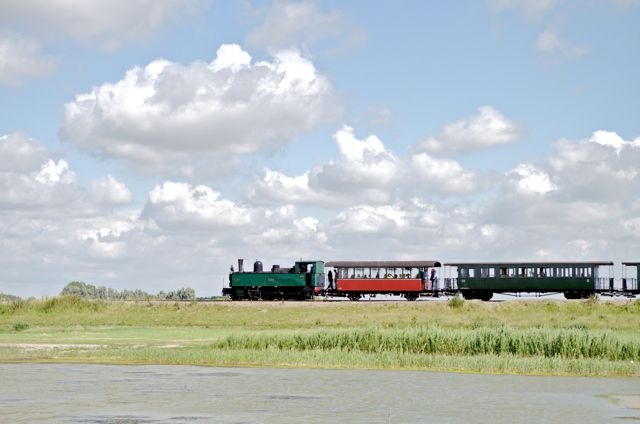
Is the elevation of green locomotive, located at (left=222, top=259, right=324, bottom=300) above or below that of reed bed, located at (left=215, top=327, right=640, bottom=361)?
above

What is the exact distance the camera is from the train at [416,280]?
79.6 metres

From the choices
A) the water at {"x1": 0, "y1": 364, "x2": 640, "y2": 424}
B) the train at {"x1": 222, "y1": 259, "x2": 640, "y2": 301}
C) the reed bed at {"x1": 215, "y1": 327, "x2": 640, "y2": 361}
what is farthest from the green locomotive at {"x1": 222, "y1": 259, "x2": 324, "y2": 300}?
the water at {"x1": 0, "y1": 364, "x2": 640, "y2": 424}

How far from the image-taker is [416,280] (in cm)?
8188

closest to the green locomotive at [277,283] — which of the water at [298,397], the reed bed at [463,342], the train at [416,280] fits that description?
the train at [416,280]

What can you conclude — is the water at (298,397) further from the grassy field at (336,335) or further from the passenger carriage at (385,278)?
the passenger carriage at (385,278)

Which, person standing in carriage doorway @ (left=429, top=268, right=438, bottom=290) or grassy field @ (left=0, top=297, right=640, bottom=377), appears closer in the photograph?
grassy field @ (left=0, top=297, right=640, bottom=377)

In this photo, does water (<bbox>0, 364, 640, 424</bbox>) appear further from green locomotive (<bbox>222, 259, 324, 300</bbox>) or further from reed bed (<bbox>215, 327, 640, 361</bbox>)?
green locomotive (<bbox>222, 259, 324, 300</bbox>)

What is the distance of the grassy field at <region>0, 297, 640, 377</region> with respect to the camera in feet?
126

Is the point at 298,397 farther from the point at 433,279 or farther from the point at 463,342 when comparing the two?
the point at 433,279

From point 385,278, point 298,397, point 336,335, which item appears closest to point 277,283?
point 385,278

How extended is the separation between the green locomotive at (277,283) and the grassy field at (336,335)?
25.5 ft

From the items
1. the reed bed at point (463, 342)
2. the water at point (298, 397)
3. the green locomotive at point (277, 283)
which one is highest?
the green locomotive at point (277, 283)

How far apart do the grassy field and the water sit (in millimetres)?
2739

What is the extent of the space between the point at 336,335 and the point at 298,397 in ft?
52.0
